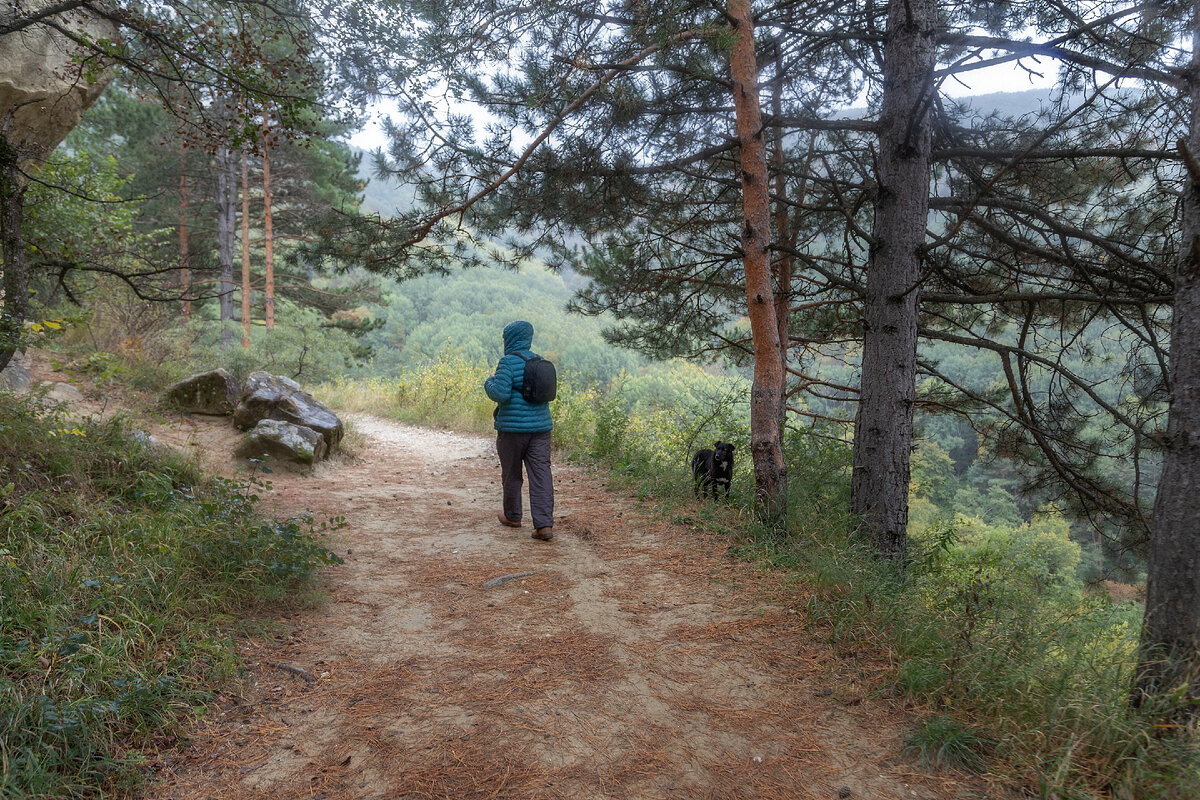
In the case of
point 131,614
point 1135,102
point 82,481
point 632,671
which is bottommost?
point 632,671

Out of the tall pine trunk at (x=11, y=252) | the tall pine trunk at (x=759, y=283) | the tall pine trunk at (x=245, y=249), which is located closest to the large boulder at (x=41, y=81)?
the tall pine trunk at (x=11, y=252)

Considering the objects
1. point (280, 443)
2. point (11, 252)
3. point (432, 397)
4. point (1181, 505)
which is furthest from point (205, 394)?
point (1181, 505)

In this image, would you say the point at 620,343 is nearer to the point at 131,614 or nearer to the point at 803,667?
the point at 803,667

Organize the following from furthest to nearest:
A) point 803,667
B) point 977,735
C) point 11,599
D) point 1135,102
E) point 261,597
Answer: point 1135,102 → point 261,597 → point 803,667 → point 11,599 → point 977,735

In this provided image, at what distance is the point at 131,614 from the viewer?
281 centimetres

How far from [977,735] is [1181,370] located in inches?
63.1

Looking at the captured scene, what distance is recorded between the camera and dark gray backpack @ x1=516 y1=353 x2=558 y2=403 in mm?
5223

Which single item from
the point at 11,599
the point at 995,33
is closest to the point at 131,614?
Result: the point at 11,599

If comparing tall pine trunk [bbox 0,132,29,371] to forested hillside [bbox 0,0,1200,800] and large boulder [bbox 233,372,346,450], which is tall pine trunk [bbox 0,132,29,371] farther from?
large boulder [bbox 233,372,346,450]

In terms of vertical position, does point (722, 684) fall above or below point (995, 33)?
below

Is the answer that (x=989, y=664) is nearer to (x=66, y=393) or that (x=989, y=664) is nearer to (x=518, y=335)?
(x=518, y=335)

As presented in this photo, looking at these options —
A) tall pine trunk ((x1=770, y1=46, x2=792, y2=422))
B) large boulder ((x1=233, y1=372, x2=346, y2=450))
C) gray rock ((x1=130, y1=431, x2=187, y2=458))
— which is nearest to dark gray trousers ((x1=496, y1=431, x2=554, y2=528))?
tall pine trunk ((x1=770, y1=46, x2=792, y2=422))

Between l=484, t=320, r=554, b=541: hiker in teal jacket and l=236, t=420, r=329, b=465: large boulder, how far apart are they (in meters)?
3.71

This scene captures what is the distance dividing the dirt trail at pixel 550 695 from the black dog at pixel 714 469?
950 mm
